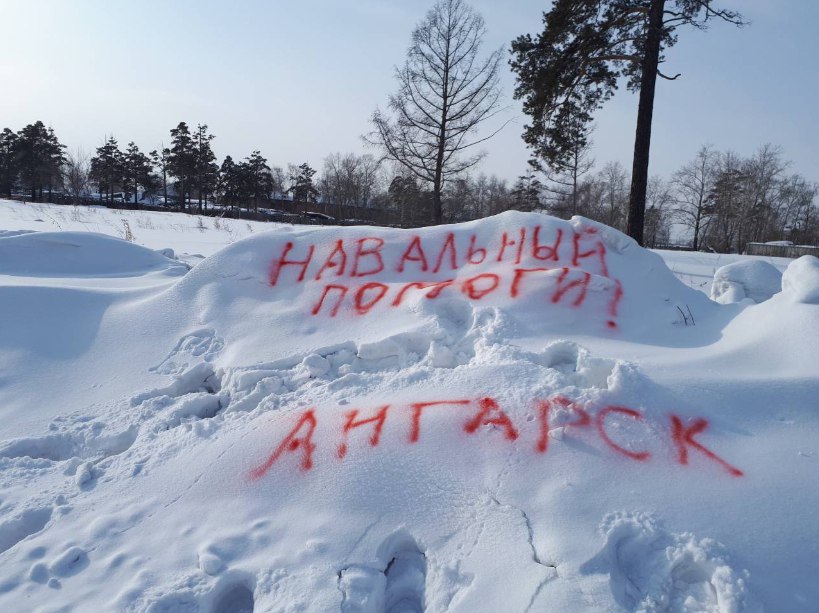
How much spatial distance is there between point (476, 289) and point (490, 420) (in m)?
1.47

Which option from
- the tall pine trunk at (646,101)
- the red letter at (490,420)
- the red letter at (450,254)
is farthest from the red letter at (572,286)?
the tall pine trunk at (646,101)

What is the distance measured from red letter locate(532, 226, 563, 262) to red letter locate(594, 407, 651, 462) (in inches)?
73.8

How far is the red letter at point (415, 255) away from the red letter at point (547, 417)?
203cm

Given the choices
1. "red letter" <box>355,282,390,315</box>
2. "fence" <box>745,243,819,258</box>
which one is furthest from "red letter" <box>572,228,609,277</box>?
"fence" <box>745,243,819,258</box>

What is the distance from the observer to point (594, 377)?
2.80 m

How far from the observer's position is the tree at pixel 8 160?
44281mm

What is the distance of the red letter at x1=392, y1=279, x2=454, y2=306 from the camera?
388cm

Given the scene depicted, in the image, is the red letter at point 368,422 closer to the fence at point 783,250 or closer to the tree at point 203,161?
the fence at point 783,250

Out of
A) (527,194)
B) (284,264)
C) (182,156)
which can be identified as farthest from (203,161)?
(284,264)

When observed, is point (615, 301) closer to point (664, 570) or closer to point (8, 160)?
point (664, 570)

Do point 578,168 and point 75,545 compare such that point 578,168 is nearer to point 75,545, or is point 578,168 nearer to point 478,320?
point 478,320

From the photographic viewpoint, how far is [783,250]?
20.2m

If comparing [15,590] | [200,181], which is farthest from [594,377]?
[200,181]

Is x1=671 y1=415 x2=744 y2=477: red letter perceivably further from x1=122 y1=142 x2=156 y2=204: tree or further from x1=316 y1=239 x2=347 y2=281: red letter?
x1=122 y1=142 x2=156 y2=204: tree
